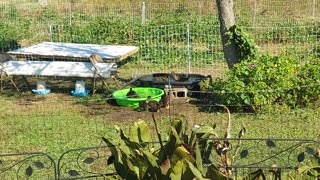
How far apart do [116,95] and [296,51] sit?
4.54m

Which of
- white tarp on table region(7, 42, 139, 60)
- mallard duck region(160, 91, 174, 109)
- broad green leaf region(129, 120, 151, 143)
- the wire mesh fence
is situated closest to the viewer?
broad green leaf region(129, 120, 151, 143)

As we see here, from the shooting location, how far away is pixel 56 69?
34.6 feet

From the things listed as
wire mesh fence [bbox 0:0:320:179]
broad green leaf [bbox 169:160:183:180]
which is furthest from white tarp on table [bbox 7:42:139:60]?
broad green leaf [bbox 169:160:183:180]

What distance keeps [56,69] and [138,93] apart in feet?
5.67

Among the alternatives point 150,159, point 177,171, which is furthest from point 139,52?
point 177,171

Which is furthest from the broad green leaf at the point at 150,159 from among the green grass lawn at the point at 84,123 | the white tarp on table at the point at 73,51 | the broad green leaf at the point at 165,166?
the white tarp on table at the point at 73,51

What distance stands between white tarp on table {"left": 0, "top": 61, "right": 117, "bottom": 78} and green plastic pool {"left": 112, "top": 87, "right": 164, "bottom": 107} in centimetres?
53

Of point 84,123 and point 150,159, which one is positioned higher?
point 150,159

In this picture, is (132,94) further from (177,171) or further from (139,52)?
(177,171)

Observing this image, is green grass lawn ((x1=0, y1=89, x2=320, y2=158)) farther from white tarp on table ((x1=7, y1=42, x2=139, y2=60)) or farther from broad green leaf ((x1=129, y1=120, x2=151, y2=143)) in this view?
broad green leaf ((x1=129, y1=120, x2=151, y2=143))

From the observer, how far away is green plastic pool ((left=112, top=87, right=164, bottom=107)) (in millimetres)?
9063

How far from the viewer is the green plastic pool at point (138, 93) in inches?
357

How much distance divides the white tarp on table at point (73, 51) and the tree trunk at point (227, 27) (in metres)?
2.15

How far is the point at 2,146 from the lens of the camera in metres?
7.41
